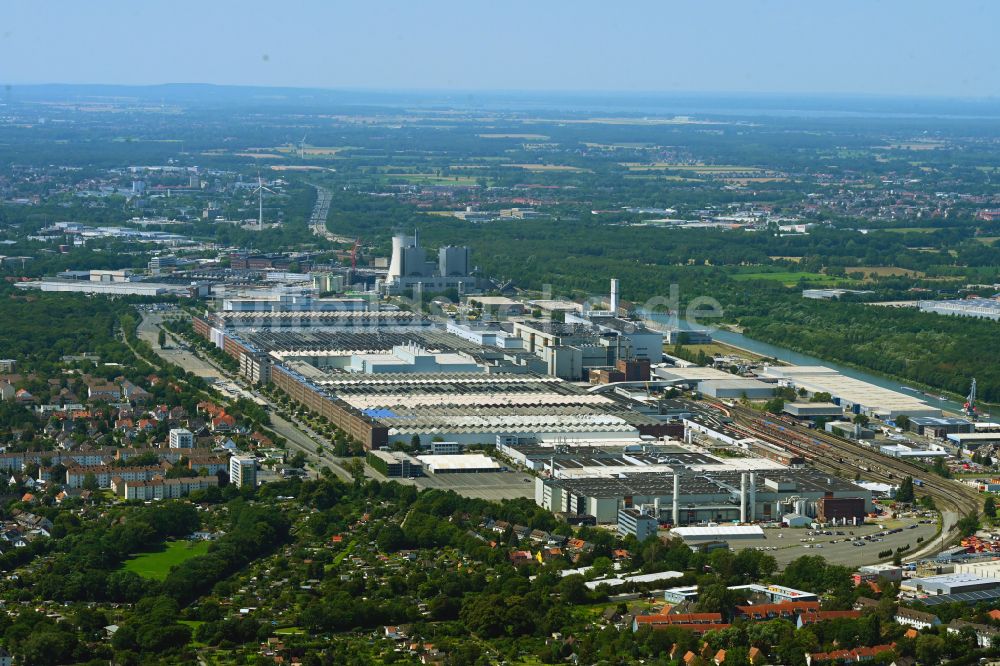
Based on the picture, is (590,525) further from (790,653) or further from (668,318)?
(668,318)

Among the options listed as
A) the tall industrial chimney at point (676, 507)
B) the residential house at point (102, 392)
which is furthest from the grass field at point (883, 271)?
the tall industrial chimney at point (676, 507)

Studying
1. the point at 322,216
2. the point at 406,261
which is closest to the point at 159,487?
the point at 406,261

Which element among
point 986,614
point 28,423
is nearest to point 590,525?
point 986,614

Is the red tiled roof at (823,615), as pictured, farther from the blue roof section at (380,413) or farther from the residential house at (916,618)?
the blue roof section at (380,413)

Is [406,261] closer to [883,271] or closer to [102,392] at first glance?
[883,271]

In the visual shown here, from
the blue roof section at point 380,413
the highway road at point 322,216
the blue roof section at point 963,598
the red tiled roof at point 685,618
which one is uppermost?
the red tiled roof at point 685,618
